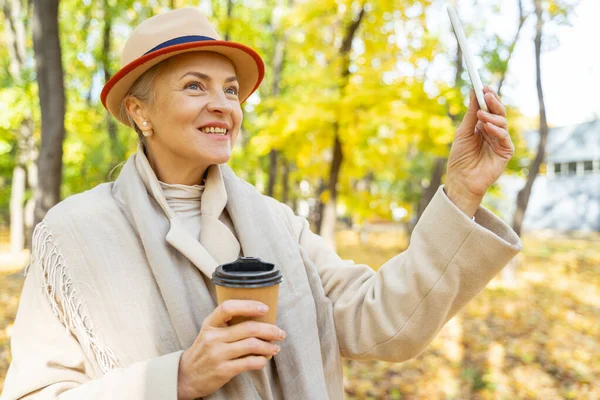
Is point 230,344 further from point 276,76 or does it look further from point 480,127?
point 276,76

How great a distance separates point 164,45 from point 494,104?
992 mm

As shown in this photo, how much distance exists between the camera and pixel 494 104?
4.15 feet

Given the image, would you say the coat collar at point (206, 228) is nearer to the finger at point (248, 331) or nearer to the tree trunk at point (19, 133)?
the finger at point (248, 331)

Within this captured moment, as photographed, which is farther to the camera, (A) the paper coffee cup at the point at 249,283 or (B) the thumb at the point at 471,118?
(B) the thumb at the point at 471,118

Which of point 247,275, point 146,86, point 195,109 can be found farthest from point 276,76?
point 247,275

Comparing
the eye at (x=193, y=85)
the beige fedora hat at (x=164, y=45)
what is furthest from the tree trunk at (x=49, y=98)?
the eye at (x=193, y=85)

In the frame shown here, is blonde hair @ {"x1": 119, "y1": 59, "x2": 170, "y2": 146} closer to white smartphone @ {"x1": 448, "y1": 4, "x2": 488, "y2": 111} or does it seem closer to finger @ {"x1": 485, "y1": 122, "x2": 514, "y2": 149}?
white smartphone @ {"x1": 448, "y1": 4, "x2": 488, "y2": 111}

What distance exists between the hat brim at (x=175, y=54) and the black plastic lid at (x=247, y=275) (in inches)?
27.9

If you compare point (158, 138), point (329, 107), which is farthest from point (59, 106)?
point (158, 138)

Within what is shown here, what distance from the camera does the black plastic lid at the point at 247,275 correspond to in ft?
3.34

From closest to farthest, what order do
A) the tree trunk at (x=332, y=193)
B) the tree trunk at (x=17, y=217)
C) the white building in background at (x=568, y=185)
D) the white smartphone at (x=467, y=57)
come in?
the white smartphone at (x=467, y=57), the tree trunk at (x=332, y=193), the tree trunk at (x=17, y=217), the white building in background at (x=568, y=185)

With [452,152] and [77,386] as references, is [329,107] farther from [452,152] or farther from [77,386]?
[77,386]

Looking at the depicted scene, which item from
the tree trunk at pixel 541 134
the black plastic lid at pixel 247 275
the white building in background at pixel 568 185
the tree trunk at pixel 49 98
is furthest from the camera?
the white building in background at pixel 568 185

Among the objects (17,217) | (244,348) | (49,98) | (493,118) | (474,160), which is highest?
(49,98)
